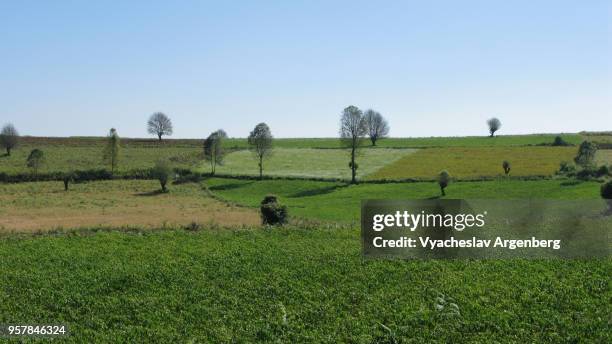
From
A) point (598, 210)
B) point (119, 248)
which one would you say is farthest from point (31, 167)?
point (598, 210)

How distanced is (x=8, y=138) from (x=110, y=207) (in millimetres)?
60992

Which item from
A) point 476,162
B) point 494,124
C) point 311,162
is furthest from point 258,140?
point 494,124

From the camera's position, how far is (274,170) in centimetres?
9031

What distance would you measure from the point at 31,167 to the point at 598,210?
258 feet

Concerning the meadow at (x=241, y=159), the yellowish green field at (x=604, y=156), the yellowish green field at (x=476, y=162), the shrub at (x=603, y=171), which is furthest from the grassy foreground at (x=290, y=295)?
the yellowish green field at (x=604, y=156)

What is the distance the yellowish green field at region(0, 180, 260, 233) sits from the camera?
4541 centimetres

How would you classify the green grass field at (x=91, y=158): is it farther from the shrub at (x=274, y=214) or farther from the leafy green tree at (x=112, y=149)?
the shrub at (x=274, y=214)

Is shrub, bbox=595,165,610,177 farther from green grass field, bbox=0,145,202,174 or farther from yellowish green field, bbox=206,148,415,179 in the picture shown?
green grass field, bbox=0,145,202,174

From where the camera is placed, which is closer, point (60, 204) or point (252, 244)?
point (252, 244)

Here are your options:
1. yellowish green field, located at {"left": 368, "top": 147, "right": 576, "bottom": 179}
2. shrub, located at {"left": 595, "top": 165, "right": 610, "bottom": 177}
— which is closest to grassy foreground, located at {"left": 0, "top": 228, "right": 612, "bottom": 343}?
shrub, located at {"left": 595, "top": 165, "right": 610, "bottom": 177}

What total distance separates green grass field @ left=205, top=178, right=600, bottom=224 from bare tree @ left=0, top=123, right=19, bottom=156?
51727 millimetres

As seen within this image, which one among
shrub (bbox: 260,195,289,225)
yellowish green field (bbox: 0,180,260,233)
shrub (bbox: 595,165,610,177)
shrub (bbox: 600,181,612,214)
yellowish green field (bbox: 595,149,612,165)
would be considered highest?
yellowish green field (bbox: 595,149,612,165)

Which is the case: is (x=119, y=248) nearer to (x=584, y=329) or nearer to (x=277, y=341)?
(x=277, y=341)

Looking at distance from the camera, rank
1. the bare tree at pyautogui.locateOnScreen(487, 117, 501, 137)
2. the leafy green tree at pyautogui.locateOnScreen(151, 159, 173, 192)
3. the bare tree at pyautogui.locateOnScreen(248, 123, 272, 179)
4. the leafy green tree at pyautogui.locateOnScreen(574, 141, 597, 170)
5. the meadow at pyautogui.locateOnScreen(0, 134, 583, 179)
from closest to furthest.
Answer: the leafy green tree at pyautogui.locateOnScreen(151, 159, 173, 192)
the leafy green tree at pyautogui.locateOnScreen(574, 141, 597, 170)
the meadow at pyautogui.locateOnScreen(0, 134, 583, 179)
the bare tree at pyautogui.locateOnScreen(248, 123, 272, 179)
the bare tree at pyautogui.locateOnScreen(487, 117, 501, 137)
